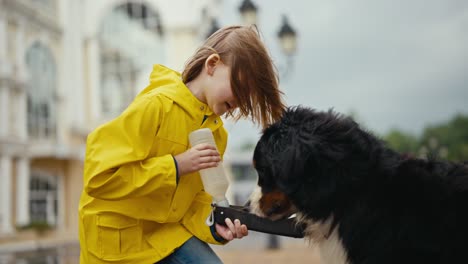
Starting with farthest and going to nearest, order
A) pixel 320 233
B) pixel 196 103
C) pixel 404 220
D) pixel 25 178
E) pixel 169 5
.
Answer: pixel 169 5 → pixel 25 178 → pixel 196 103 → pixel 320 233 → pixel 404 220

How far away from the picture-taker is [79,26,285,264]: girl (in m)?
2.88

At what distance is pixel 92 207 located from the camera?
3023 mm

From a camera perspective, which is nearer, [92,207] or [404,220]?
[404,220]

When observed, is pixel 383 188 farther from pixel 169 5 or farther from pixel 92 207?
pixel 169 5

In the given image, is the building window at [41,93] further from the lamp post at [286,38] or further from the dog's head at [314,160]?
the dog's head at [314,160]

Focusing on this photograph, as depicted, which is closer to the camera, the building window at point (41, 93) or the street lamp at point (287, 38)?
the street lamp at point (287, 38)

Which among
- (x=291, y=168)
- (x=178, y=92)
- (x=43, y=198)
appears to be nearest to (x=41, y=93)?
(x=43, y=198)

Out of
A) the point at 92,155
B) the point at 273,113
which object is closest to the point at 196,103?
the point at 273,113

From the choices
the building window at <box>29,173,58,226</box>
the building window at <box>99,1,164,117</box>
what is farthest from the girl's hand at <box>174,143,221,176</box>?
the building window at <box>99,1,164,117</box>

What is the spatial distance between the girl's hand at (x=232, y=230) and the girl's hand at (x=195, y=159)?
0.34 metres

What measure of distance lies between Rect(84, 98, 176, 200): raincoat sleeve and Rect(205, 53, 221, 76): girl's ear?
44 centimetres

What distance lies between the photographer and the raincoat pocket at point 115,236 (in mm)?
2965

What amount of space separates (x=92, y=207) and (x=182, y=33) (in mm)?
31106

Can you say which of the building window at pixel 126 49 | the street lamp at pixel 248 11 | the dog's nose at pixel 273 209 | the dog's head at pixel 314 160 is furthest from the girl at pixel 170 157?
the building window at pixel 126 49
